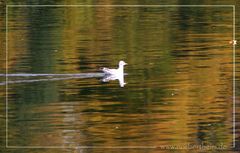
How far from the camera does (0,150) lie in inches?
681

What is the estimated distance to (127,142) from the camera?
17.5 meters

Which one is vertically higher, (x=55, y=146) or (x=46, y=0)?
(x=46, y=0)

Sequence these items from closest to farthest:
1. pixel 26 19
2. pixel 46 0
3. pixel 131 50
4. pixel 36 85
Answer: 1. pixel 36 85
2. pixel 131 50
3. pixel 26 19
4. pixel 46 0

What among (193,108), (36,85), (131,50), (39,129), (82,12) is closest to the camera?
(39,129)

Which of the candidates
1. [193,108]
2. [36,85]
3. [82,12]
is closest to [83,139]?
[193,108]

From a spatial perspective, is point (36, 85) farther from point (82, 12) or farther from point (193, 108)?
point (82, 12)

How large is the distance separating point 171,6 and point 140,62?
23.0m

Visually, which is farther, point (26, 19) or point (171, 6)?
point (171, 6)

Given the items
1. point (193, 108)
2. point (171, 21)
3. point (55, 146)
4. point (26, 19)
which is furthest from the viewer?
point (26, 19)

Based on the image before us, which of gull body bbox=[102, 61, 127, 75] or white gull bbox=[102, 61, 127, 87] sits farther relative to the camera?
gull body bbox=[102, 61, 127, 75]

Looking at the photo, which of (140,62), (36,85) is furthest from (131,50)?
(36,85)

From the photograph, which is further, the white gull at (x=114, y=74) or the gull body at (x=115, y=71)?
the gull body at (x=115, y=71)

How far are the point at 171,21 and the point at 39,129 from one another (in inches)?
916

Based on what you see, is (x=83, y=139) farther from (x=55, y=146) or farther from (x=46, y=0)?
(x=46, y=0)
